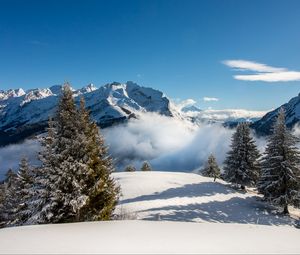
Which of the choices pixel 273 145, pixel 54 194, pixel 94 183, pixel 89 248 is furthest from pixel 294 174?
pixel 89 248

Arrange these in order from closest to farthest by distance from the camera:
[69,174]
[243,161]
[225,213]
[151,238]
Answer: [151,238] → [69,174] → [225,213] → [243,161]

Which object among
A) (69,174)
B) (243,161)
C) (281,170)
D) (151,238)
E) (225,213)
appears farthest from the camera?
(243,161)

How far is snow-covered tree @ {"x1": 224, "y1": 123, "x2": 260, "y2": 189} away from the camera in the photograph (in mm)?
49562

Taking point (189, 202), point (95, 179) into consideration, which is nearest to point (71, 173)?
point (95, 179)

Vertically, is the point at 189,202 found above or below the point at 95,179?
below

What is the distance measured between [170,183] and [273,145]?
15.3 metres

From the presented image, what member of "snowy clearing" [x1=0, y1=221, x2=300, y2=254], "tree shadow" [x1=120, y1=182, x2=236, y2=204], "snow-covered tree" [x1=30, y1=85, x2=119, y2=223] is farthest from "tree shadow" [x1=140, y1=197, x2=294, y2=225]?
"snowy clearing" [x1=0, y1=221, x2=300, y2=254]

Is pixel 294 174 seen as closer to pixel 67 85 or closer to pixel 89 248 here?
pixel 67 85

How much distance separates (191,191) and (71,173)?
84.0 feet

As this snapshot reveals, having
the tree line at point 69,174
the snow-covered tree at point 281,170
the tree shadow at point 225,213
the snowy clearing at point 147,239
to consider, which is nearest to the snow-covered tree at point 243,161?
the tree shadow at point 225,213

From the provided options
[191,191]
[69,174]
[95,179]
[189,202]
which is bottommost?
[189,202]

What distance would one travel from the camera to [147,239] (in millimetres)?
11695

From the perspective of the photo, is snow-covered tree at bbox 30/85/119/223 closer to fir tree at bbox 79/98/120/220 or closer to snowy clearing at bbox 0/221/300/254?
fir tree at bbox 79/98/120/220

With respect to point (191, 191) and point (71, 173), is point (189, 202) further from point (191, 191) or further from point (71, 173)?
point (71, 173)
